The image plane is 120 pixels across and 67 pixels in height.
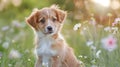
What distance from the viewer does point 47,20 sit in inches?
281

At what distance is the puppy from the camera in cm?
702

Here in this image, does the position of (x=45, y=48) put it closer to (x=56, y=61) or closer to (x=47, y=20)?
(x=56, y=61)

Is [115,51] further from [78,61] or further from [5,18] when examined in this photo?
[5,18]

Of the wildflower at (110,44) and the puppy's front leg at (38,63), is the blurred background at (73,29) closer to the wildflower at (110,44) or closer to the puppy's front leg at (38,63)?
the puppy's front leg at (38,63)

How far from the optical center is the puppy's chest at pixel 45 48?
7.05m

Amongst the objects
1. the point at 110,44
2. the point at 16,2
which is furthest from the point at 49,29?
the point at 16,2

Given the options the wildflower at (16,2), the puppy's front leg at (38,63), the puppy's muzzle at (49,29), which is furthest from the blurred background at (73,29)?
the puppy's muzzle at (49,29)

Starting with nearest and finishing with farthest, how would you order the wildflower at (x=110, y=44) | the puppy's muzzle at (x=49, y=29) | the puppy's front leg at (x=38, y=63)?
the wildflower at (x=110, y=44) < the puppy's muzzle at (x=49, y=29) < the puppy's front leg at (x=38, y=63)

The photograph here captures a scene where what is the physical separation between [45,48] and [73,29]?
63 cm

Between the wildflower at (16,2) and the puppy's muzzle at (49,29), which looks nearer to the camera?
the puppy's muzzle at (49,29)

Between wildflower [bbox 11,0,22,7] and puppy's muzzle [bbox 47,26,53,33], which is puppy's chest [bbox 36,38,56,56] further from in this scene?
wildflower [bbox 11,0,22,7]

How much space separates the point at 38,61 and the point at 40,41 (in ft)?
1.03

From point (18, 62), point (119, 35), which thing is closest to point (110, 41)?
point (119, 35)

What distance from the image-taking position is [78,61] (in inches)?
286
